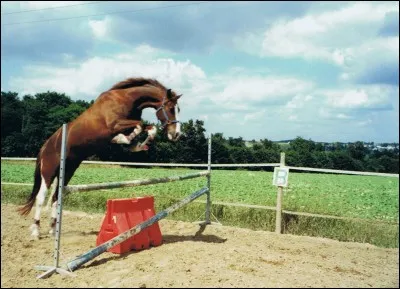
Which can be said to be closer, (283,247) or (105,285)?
(105,285)

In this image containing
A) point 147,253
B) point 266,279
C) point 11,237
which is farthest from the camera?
point 11,237

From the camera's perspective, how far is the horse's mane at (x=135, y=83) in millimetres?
4648

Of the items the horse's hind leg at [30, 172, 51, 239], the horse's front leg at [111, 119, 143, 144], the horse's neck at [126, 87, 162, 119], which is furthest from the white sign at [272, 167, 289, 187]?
the horse's hind leg at [30, 172, 51, 239]

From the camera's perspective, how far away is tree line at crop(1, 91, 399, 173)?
6184mm

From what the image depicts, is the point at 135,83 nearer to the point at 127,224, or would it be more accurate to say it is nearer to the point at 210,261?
the point at 127,224

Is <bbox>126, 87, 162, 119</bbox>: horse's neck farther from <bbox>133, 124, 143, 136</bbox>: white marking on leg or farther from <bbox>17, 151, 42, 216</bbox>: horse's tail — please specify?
<bbox>17, 151, 42, 216</bbox>: horse's tail

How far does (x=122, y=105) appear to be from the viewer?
14.7 feet

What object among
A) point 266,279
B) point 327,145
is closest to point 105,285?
point 266,279

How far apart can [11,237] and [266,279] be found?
374 centimetres

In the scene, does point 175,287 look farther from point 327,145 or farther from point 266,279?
point 327,145

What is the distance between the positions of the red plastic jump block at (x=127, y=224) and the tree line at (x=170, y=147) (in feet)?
2.51

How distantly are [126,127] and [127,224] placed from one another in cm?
142

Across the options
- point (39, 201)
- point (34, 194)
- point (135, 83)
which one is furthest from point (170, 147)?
point (135, 83)

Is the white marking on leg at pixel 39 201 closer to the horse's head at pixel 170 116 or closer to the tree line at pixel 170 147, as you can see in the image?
the tree line at pixel 170 147
